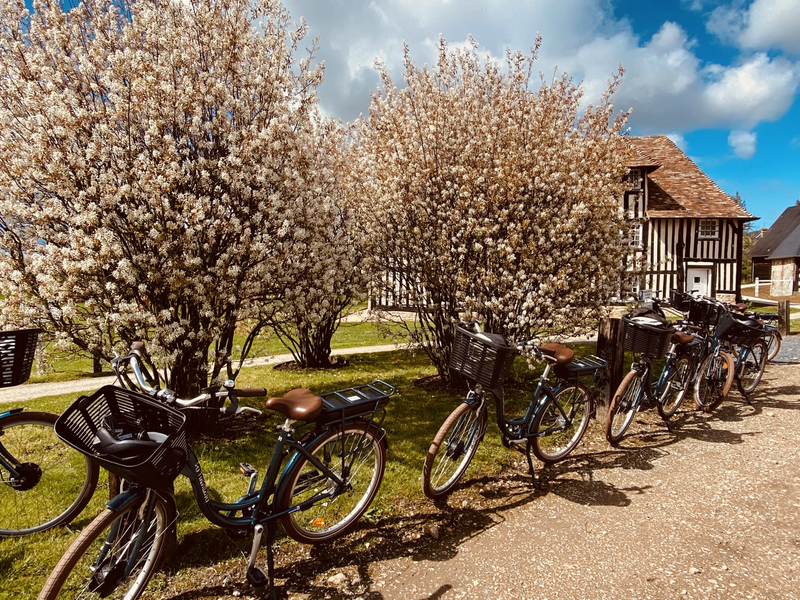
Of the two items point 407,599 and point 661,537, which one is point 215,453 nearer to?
point 407,599

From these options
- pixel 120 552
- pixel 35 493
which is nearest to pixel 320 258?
pixel 35 493

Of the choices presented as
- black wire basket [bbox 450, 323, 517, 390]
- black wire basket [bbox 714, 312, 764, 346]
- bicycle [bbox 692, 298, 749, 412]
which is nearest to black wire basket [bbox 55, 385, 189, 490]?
black wire basket [bbox 450, 323, 517, 390]

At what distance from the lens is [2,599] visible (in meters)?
2.82

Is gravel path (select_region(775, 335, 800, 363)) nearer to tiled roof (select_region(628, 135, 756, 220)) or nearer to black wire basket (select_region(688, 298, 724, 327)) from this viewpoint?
black wire basket (select_region(688, 298, 724, 327))

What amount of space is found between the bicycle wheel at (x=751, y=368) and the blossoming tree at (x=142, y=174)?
665 centimetres

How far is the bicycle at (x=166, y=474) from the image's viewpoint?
237cm

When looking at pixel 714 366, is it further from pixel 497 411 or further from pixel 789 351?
pixel 789 351

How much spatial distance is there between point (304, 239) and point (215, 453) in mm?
2496

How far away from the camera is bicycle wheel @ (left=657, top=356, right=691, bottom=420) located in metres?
5.79

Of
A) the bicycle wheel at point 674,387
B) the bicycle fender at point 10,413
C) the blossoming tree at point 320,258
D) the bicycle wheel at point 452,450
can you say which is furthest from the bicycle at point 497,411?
the bicycle fender at point 10,413

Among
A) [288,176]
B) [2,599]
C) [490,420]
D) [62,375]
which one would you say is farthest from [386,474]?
[62,375]

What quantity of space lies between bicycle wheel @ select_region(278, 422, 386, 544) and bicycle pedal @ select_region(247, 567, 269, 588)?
324mm

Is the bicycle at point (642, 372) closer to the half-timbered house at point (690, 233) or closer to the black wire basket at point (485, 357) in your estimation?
the black wire basket at point (485, 357)

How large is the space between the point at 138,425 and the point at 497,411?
9.06ft
